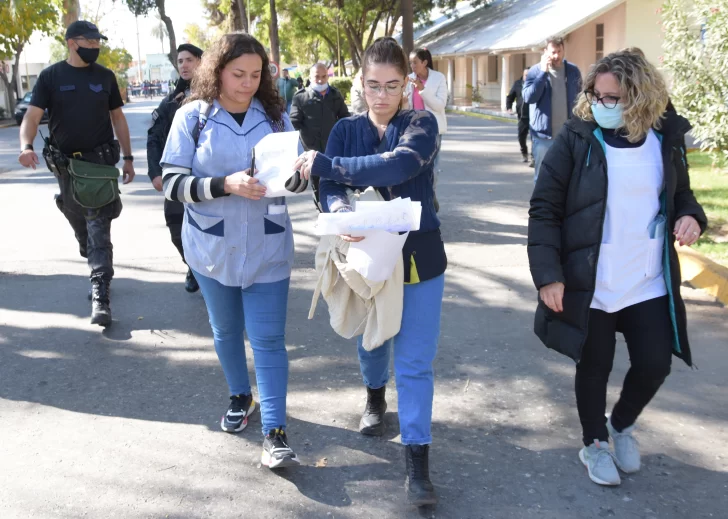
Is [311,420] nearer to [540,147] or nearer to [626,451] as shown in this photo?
[626,451]

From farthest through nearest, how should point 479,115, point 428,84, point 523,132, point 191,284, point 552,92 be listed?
point 479,115 < point 523,132 < point 428,84 < point 552,92 < point 191,284

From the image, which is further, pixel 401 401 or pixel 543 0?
pixel 543 0

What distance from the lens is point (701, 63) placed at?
24.2ft

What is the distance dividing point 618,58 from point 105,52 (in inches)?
1927

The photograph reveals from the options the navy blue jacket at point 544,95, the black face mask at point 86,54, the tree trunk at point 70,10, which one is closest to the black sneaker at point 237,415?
the black face mask at point 86,54

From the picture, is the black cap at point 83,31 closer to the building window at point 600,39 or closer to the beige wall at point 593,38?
the beige wall at point 593,38

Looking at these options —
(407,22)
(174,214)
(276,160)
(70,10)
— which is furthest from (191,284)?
(70,10)

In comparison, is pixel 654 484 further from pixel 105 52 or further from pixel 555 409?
pixel 105 52

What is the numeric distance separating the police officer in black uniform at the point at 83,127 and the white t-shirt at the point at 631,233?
364 centimetres

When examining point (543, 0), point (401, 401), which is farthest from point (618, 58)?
point (543, 0)

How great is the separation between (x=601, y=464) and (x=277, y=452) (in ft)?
4.56

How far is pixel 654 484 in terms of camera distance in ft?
11.2

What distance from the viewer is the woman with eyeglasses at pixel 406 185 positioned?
3.22 meters

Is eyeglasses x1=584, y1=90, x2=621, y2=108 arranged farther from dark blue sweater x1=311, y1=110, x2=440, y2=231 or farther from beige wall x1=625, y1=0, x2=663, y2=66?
beige wall x1=625, y1=0, x2=663, y2=66
